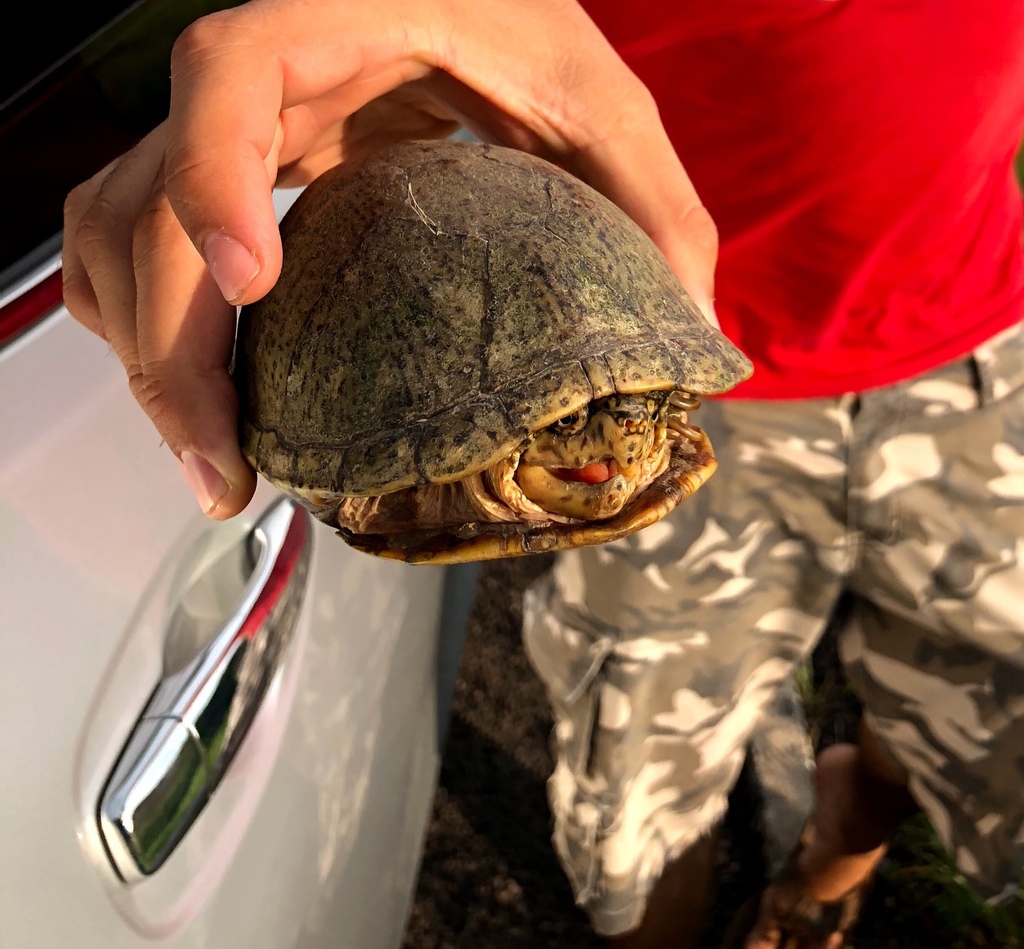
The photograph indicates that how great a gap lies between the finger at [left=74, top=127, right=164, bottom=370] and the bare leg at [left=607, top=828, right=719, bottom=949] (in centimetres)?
190

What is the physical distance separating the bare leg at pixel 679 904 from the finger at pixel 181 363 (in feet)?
5.66

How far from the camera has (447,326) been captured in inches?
39.0

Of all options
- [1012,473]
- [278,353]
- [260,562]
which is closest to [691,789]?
[1012,473]

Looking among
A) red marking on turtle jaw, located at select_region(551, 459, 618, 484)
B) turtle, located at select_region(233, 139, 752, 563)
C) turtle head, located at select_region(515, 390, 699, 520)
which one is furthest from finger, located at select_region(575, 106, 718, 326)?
red marking on turtle jaw, located at select_region(551, 459, 618, 484)

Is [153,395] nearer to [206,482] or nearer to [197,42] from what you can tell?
[206,482]

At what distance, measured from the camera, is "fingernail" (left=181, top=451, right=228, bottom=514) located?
108cm

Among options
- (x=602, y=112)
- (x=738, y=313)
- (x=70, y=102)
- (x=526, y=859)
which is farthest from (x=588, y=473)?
(x=526, y=859)

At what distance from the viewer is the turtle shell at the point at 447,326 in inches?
38.8

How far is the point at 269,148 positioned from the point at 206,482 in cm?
42

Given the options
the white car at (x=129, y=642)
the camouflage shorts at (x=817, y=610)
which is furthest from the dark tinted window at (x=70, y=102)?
the camouflage shorts at (x=817, y=610)

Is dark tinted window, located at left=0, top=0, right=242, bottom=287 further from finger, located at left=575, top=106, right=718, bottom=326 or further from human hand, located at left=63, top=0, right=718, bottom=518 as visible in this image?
finger, located at left=575, top=106, right=718, bottom=326

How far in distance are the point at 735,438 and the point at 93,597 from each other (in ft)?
3.97

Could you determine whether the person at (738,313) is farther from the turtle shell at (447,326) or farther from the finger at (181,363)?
the turtle shell at (447,326)

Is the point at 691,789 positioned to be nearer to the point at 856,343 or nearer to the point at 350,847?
the point at 350,847
